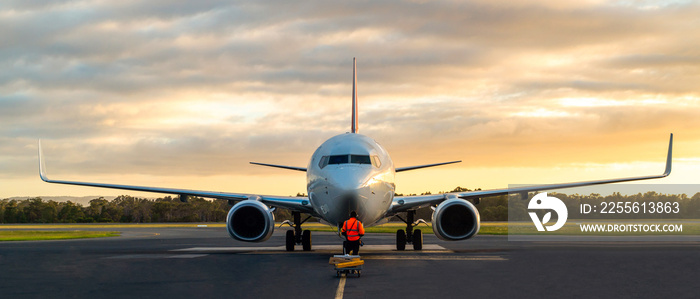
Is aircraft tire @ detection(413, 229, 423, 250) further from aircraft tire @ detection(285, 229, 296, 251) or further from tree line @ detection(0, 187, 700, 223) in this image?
tree line @ detection(0, 187, 700, 223)

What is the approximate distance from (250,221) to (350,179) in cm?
577

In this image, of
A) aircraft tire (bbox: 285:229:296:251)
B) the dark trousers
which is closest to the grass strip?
aircraft tire (bbox: 285:229:296:251)

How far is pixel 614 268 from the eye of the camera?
1587 centimetres

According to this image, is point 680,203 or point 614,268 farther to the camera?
point 680,203

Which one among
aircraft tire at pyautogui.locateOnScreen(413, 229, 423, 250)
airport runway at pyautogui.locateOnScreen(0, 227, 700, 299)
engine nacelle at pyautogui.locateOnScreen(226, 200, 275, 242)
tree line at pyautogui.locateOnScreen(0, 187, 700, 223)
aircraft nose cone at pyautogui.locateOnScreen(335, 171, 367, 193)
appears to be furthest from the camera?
tree line at pyautogui.locateOnScreen(0, 187, 700, 223)

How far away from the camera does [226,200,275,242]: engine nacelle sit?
21.7m

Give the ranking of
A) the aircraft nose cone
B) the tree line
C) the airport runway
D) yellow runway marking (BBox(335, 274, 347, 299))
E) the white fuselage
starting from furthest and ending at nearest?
the tree line, the white fuselage, the aircraft nose cone, the airport runway, yellow runway marking (BBox(335, 274, 347, 299))

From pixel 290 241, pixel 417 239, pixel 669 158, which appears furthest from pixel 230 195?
pixel 669 158

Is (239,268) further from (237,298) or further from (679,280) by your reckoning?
(679,280)

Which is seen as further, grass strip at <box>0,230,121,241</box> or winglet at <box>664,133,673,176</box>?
grass strip at <box>0,230,121,241</box>

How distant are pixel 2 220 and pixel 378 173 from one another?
88535 mm

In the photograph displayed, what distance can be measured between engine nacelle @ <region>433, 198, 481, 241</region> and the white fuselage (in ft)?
5.99

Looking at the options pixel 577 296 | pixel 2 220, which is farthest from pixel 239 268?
pixel 2 220

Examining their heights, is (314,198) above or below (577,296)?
above
